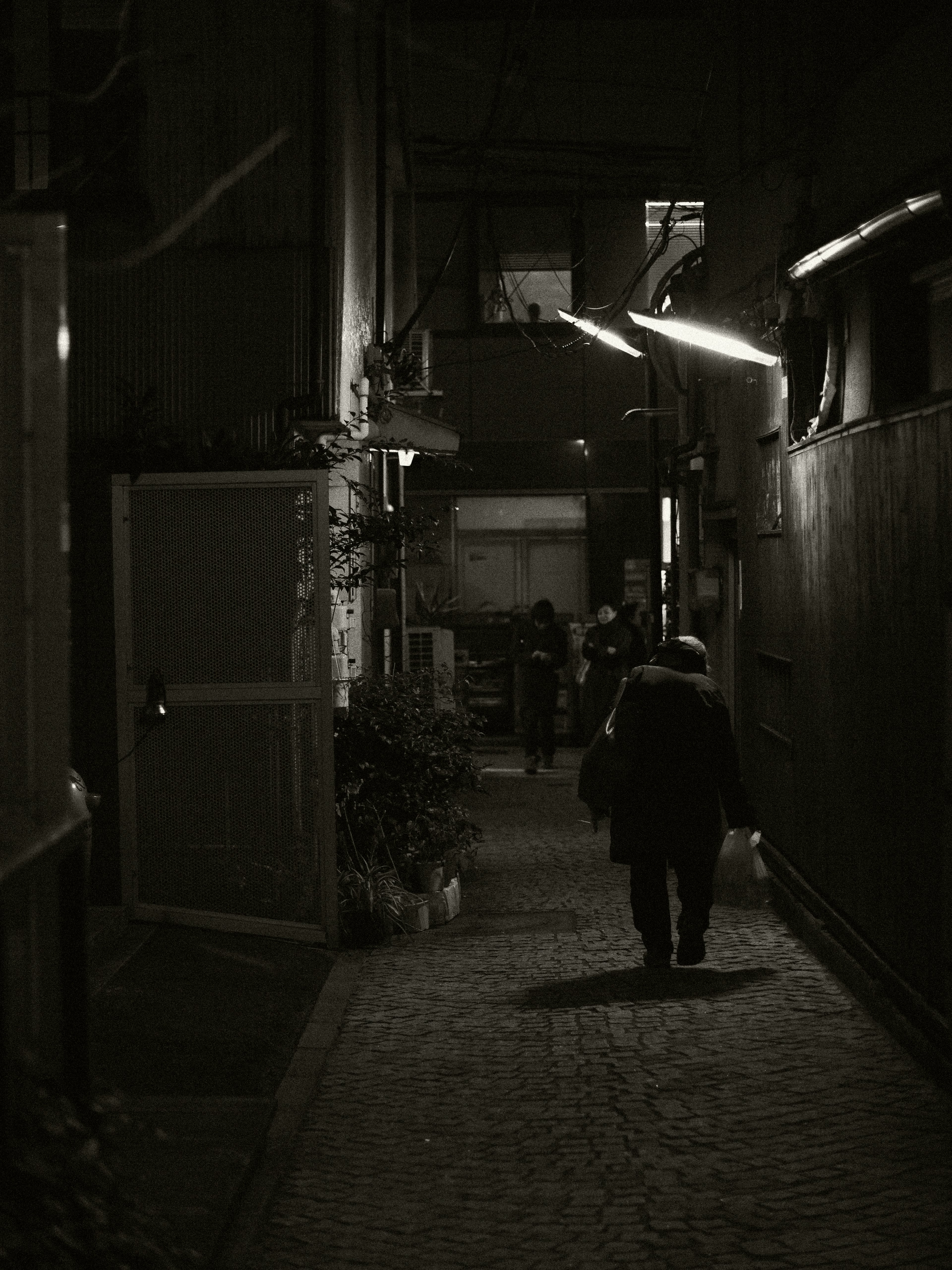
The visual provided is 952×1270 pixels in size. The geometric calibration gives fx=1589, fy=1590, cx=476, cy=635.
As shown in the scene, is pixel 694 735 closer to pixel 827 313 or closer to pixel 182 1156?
pixel 827 313

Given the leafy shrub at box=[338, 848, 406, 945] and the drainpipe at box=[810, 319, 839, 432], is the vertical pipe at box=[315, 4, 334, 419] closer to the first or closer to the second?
the leafy shrub at box=[338, 848, 406, 945]

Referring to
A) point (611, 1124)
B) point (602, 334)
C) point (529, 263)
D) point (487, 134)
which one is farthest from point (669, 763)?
point (529, 263)

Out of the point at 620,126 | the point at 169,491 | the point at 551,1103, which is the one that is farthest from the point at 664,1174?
the point at 620,126

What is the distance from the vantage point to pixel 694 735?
9.20 m

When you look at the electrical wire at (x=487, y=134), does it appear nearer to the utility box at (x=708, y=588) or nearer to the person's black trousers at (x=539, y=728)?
the utility box at (x=708, y=588)

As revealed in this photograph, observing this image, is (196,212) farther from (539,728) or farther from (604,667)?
(539,728)

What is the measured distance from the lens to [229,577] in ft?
30.8

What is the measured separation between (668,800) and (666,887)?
50 cm

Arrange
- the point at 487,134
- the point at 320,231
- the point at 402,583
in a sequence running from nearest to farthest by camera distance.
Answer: the point at 320,231 < the point at 487,134 < the point at 402,583

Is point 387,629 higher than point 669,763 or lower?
higher

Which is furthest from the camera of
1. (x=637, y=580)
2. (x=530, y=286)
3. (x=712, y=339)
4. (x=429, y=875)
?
(x=530, y=286)

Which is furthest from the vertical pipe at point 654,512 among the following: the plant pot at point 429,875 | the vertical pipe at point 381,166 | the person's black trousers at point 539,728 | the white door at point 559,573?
the plant pot at point 429,875

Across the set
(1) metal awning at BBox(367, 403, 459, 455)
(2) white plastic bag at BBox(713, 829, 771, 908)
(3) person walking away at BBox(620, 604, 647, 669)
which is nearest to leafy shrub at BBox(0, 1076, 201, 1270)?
(2) white plastic bag at BBox(713, 829, 771, 908)

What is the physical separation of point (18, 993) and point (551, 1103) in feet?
11.3
